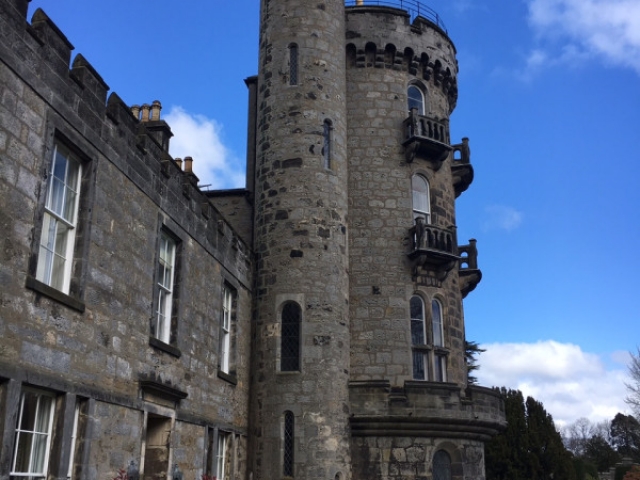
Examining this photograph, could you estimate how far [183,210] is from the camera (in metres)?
13.0

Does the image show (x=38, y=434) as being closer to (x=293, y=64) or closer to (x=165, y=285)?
(x=165, y=285)

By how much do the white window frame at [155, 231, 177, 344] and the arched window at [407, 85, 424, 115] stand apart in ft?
32.7

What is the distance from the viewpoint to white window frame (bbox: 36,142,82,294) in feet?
28.5

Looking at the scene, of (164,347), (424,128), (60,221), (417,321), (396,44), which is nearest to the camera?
(60,221)

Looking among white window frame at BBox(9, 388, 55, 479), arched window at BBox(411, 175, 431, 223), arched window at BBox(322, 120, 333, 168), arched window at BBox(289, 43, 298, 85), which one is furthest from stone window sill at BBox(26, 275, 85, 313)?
arched window at BBox(411, 175, 431, 223)

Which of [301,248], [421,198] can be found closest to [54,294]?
[301,248]

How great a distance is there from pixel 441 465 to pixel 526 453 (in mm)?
14979

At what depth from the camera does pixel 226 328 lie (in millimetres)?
15594

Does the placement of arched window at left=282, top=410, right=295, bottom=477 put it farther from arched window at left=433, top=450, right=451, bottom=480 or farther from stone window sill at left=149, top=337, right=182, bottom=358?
stone window sill at left=149, top=337, right=182, bottom=358

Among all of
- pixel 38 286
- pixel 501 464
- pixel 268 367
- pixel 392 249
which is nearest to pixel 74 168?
pixel 38 286

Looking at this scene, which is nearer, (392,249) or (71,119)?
(71,119)

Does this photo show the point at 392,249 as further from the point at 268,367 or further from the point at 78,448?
the point at 78,448

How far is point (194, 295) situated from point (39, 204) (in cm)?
526

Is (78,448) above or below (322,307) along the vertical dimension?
below
